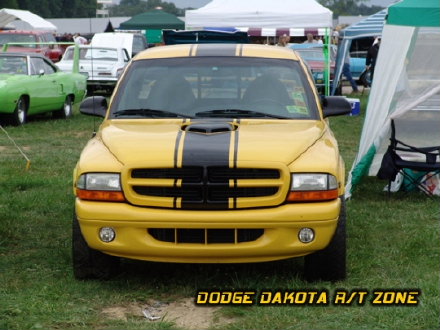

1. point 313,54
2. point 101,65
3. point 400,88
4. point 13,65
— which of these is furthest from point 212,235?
point 101,65

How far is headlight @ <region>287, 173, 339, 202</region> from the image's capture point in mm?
5363

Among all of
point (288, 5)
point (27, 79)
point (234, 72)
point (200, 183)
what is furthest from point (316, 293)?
point (288, 5)

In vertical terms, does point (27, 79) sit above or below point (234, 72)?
below

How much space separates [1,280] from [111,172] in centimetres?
120

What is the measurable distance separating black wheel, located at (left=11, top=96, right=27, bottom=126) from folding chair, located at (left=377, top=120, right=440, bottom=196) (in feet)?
27.5

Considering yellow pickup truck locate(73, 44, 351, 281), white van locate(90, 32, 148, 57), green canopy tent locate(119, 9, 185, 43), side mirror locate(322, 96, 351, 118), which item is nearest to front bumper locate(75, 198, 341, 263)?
yellow pickup truck locate(73, 44, 351, 281)

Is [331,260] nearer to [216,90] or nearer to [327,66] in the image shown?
[216,90]

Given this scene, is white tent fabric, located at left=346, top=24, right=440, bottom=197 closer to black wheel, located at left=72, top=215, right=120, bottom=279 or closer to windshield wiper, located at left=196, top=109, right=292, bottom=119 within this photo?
windshield wiper, located at left=196, top=109, right=292, bottom=119

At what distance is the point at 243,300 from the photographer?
536 cm

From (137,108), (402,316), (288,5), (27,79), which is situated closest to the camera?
(402,316)

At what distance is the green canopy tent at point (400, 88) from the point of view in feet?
29.6

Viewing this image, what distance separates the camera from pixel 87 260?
5.79m

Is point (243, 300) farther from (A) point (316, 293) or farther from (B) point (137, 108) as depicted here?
(B) point (137, 108)

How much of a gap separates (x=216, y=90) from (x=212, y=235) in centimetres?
152
